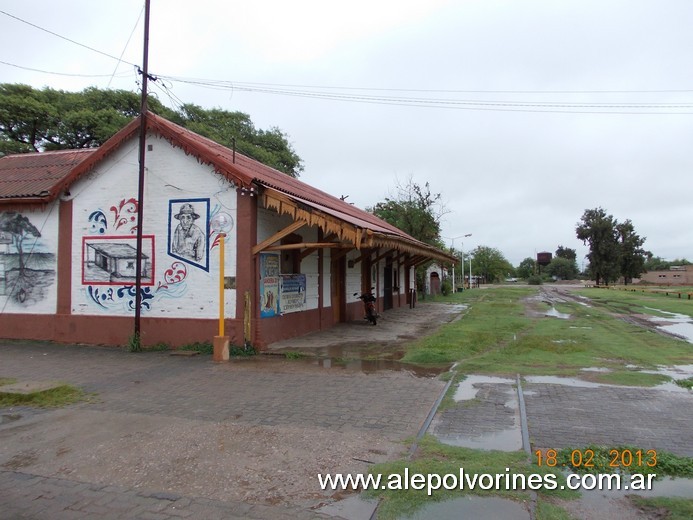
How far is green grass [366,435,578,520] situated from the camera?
385 cm

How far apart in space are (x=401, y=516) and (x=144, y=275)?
10.00m

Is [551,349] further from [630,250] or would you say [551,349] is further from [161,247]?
[630,250]

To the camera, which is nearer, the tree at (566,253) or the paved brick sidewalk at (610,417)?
the paved brick sidewalk at (610,417)

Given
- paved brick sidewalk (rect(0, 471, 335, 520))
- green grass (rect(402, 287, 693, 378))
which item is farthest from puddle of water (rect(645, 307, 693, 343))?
paved brick sidewalk (rect(0, 471, 335, 520))

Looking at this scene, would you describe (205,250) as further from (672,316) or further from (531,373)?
(672,316)

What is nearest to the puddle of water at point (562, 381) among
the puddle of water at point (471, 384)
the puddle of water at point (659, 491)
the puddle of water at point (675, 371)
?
the puddle of water at point (471, 384)

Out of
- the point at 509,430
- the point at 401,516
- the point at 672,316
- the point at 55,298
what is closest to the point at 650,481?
the point at 509,430

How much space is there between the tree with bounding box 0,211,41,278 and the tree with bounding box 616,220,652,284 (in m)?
78.6

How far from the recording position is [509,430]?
5.55m

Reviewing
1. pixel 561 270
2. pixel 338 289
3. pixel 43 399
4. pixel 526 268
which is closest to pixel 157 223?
pixel 43 399

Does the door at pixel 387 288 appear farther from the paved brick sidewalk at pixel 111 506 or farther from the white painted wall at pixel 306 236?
the paved brick sidewalk at pixel 111 506

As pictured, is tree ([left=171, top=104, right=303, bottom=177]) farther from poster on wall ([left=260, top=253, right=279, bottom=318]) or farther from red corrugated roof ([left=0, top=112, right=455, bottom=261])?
poster on wall ([left=260, top=253, right=279, bottom=318])

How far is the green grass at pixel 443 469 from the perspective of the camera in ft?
12.6

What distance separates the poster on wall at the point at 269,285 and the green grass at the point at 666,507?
8.50 metres
